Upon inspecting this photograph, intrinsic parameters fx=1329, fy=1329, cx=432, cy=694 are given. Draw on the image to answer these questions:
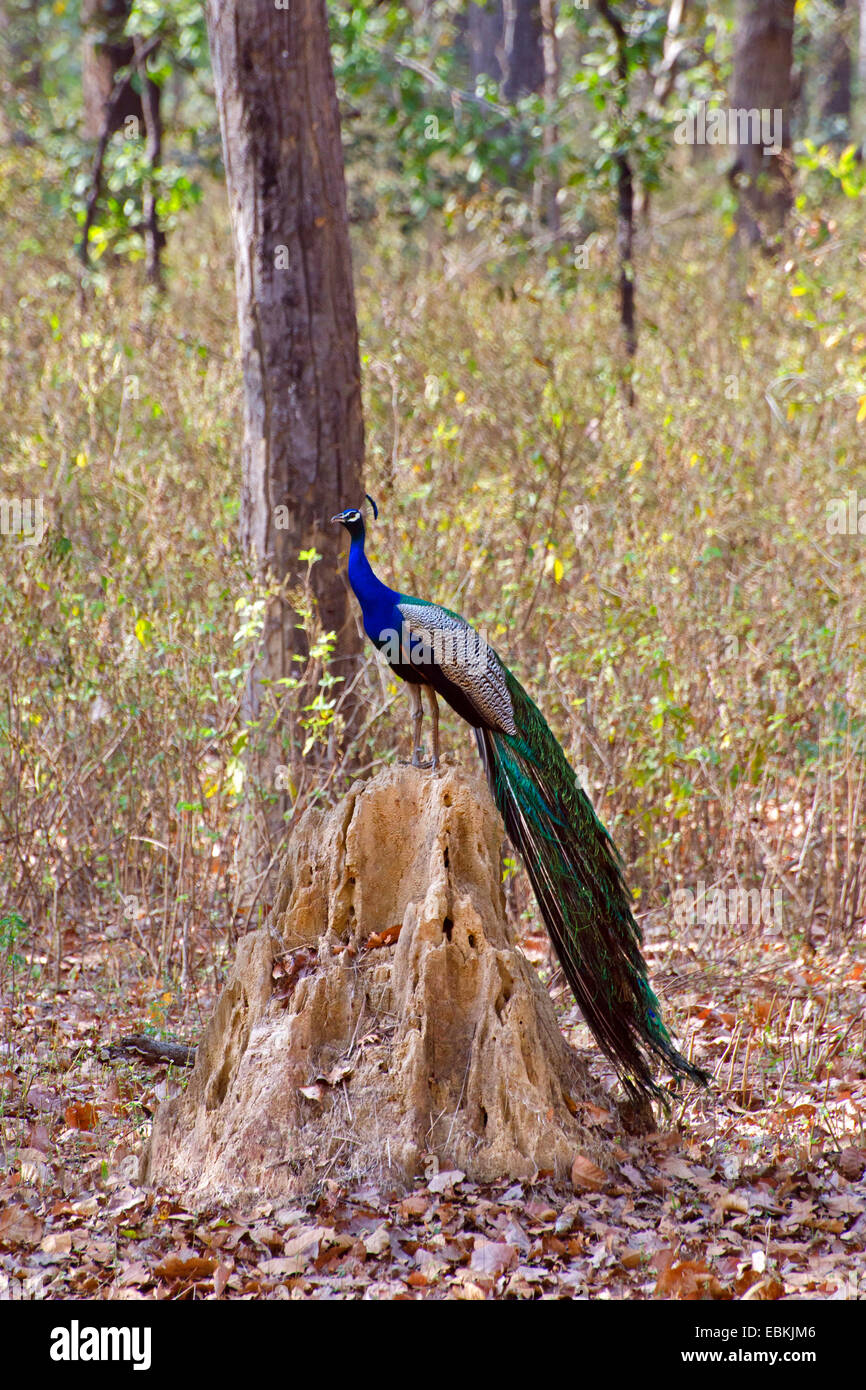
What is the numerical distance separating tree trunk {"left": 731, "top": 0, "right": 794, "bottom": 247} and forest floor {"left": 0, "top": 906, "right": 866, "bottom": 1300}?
954cm

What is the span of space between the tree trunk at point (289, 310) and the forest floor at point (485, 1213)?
1.91 metres

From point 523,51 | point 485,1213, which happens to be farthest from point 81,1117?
point 523,51

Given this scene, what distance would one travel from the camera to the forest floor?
3.39 m

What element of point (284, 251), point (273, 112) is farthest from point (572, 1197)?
point (273, 112)

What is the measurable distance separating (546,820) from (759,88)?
35.6ft

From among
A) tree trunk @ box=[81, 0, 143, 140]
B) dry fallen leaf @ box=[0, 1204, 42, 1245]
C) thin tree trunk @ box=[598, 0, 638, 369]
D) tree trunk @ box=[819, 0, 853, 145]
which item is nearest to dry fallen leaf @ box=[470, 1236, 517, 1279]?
dry fallen leaf @ box=[0, 1204, 42, 1245]

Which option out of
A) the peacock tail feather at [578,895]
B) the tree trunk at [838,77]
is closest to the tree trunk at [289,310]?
the peacock tail feather at [578,895]

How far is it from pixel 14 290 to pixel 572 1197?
9.12 metres

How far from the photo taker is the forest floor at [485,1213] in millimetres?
3389

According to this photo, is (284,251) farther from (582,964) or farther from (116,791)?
(582,964)

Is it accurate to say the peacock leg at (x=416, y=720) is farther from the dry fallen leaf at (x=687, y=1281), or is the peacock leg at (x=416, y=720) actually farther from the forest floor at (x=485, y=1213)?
the dry fallen leaf at (x=687, y=1281)

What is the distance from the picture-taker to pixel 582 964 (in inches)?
161

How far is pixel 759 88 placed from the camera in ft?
41.5

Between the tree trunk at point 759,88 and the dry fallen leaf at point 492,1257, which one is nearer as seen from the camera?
the dry fallen leaf at point 492,1257
